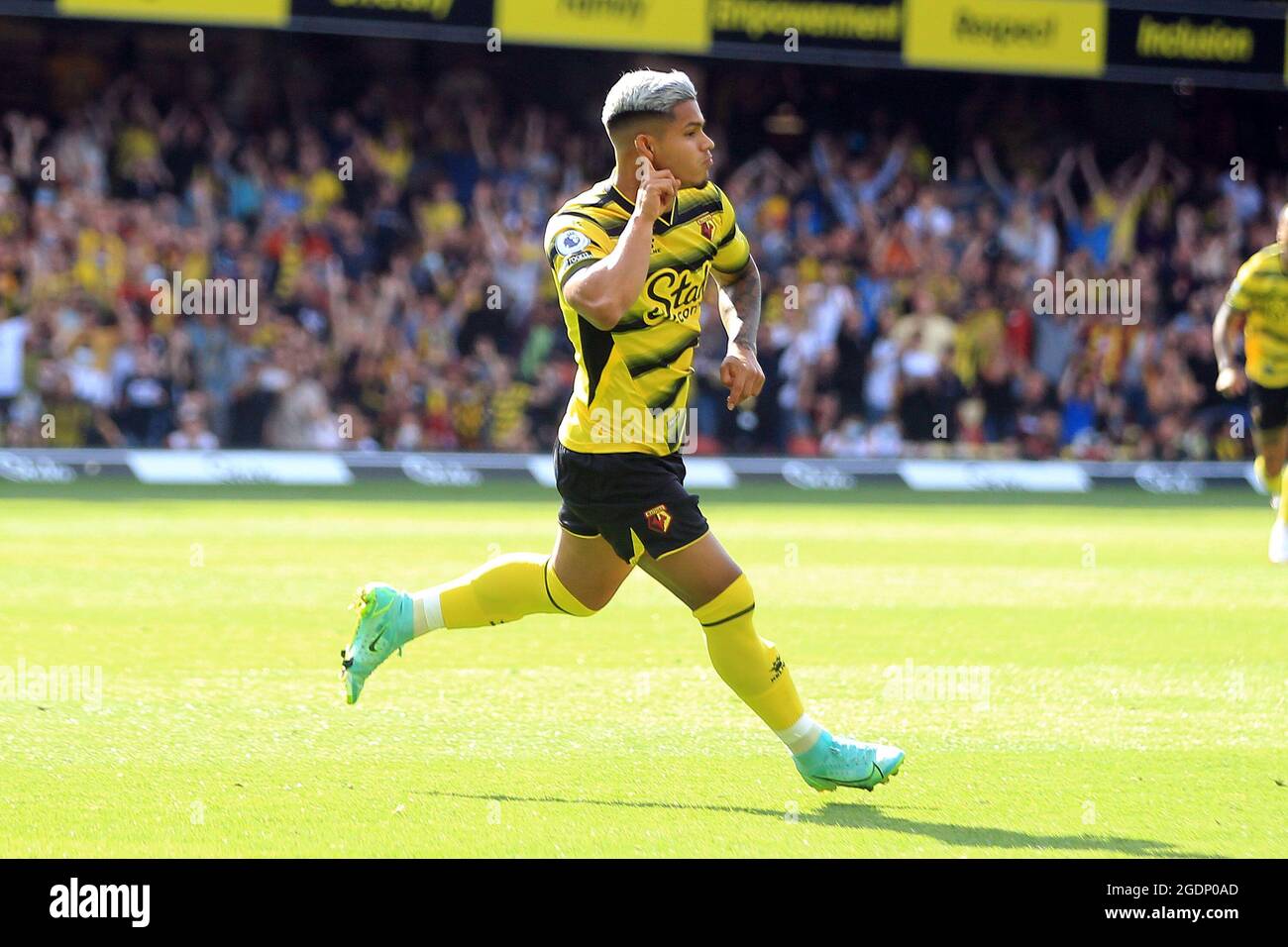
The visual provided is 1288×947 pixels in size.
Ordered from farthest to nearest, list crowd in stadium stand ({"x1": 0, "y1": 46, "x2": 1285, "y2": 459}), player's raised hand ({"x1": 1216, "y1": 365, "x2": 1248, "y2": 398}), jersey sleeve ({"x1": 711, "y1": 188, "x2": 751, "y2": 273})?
1. crowd in stadium stand ({"x1": 0, "y1": 46, "x2": 1285, "y2": 459})
2. player's raised hand ({"x1": 1216, "y1": 365, "x2": 1248, "y2": 398})
3. jersey sleeve ({"x1": 711, "y1": 188, "x2": 751, "y2": 273})

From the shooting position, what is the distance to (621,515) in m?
5.81

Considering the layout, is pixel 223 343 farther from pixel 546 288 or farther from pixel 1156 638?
pixel 1156 638

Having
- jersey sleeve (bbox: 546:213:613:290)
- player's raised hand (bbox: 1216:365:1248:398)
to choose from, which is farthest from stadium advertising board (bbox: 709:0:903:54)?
jersey sleeve (bbox: 546:213:613:290)

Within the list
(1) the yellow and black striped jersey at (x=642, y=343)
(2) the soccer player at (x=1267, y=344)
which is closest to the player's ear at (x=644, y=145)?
(1) the yellow and black striped jersey at (x=642, y=343)

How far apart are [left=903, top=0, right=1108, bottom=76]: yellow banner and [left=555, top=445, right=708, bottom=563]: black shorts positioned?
682 inches

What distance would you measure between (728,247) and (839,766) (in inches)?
71.0

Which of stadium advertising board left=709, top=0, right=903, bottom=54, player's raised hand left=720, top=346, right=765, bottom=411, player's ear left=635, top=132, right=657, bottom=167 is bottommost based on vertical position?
player's raised hand left=720, top=346, right=765, bottom=411

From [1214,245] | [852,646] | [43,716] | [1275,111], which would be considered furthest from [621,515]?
[1275,111]

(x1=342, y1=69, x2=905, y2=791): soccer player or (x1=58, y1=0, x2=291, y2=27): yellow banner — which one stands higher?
(x1=58, y1=0, x2=291, y2=27): yellow banner

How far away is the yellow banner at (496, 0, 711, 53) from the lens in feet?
68.1

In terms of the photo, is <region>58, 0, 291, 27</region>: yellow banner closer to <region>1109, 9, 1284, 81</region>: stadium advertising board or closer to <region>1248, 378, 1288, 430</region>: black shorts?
<region>1109, 9, 1284, 81</region>: stadium advertising board

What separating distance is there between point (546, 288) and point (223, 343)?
4.00m

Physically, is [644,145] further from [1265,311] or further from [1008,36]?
[1008,36]

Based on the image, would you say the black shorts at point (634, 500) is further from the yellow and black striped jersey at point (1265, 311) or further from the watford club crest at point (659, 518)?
the yellow and black striped jersey at point (1265, 311)
